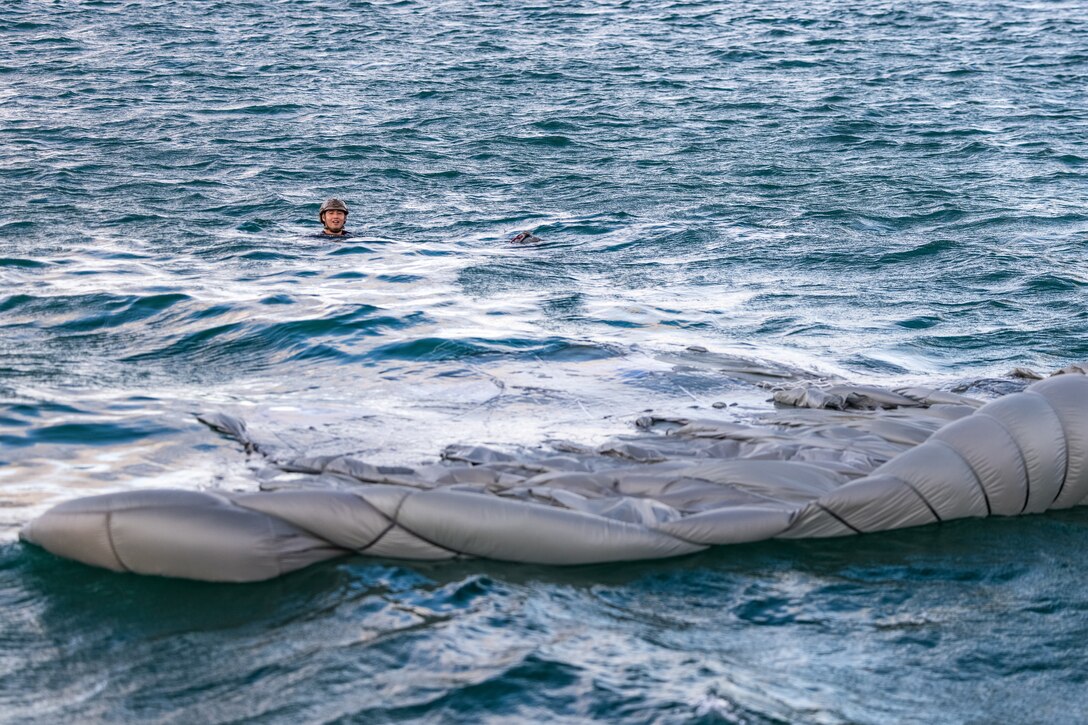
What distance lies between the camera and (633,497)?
582 centimetres

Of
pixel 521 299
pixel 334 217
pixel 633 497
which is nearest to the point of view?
pixel 633 497

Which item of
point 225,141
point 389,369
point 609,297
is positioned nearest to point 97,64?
point 225,141

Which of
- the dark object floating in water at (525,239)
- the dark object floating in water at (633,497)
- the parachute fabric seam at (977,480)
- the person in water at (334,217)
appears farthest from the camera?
the dark object floating in water at (525,239)

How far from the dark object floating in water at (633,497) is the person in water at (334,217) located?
6462 millimetres

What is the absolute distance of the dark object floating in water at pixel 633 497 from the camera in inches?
203

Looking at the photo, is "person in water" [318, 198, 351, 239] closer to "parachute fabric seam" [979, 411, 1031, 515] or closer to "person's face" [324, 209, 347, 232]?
"person's face" [324, 209, 347, 232]

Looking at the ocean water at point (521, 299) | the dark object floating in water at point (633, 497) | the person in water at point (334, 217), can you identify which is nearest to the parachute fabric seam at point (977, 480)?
the dark object floating in water at point (633, 497)

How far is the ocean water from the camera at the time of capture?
4.57 m

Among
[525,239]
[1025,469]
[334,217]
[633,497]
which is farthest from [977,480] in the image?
[334,217]

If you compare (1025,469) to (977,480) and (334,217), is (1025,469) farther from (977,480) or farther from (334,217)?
(334,217)

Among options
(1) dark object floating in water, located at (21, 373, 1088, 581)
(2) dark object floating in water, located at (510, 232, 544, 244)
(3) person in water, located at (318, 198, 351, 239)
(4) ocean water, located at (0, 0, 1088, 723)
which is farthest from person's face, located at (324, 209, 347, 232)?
(1) dark object floating in water, located at (21, 373, 1088, 581)

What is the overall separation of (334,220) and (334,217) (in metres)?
0.04

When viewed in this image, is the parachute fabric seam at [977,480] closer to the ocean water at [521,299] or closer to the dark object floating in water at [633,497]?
the dark object floating in water at [633,497]

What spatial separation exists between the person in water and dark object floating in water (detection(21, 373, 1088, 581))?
646 centimetres
